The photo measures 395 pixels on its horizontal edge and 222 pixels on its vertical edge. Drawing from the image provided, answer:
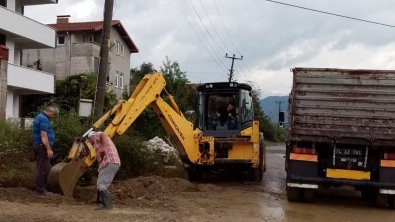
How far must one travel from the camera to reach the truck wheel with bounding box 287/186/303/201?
40.3 ft

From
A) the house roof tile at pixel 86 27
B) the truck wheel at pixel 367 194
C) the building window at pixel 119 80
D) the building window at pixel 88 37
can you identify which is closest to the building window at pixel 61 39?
the house roof tile at pixel 86 27

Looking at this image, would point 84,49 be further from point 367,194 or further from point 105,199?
point 105,199

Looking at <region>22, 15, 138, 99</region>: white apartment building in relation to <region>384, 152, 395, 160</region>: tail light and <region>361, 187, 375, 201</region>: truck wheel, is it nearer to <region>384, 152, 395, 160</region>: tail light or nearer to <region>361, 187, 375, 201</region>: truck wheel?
<region>361, 187, 375, 201</region>: truck wheel

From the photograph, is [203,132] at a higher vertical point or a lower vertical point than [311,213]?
higher

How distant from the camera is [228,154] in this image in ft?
49.1

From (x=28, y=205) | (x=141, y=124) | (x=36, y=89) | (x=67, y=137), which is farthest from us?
(x=36, y=89)

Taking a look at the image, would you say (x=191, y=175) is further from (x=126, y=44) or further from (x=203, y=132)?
(x=126, y=44)

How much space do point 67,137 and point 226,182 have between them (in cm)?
486

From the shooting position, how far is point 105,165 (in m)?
9.86

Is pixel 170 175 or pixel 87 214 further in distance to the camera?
pixel 170 175

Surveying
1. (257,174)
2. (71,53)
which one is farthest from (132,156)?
(71,53)

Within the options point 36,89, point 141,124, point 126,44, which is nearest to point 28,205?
point 141,124

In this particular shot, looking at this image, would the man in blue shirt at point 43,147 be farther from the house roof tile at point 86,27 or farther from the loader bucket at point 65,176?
the house roof tile at point 86,27

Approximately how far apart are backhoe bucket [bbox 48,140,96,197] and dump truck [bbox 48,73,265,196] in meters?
0.85
